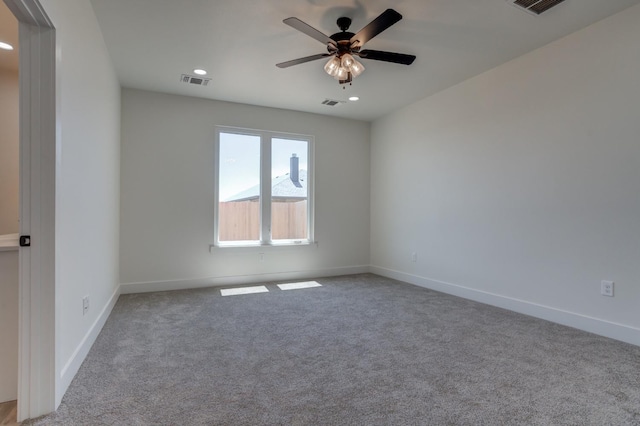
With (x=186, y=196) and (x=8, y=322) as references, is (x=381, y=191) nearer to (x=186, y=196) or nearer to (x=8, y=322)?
(x=186, y=196)

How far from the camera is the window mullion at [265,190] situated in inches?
200

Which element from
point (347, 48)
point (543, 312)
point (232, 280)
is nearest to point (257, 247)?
point (232, 280)

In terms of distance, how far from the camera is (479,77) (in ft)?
12.7

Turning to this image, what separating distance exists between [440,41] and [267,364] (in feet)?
10.5

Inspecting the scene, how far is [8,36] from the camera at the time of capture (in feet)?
9.19

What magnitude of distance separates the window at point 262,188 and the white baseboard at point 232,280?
1.66ft

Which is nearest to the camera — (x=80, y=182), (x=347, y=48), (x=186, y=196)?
(x=80, y=182)

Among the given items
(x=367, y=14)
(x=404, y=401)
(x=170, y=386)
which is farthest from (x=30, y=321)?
(x=367, y=14)

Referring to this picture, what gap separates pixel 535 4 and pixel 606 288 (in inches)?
95.7

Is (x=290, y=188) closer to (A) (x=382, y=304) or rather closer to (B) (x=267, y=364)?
(A) (x=382, y=304)

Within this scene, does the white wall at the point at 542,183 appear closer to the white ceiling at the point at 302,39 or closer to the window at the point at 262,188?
the white ceiling at the point at 302,39

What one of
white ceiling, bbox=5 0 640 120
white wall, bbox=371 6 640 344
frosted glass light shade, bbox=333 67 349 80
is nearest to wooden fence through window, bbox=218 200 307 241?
white ceiling, bbox=5 0 640 120

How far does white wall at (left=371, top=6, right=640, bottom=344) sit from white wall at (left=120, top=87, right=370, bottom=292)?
152cm

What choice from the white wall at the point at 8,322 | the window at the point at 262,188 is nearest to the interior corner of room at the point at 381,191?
the white wall at the point at 8,322
